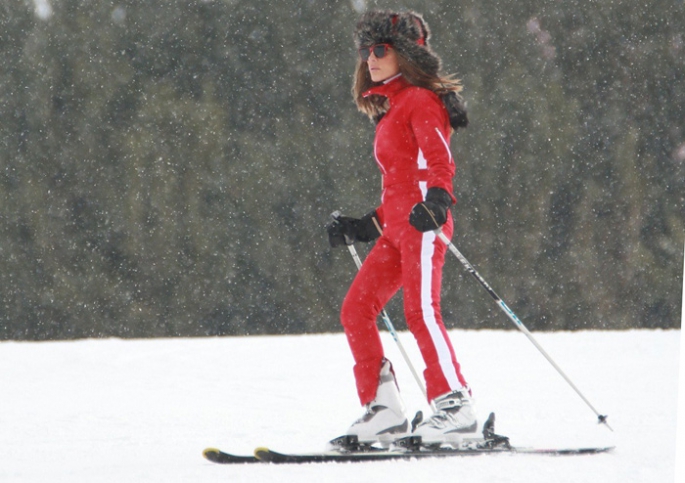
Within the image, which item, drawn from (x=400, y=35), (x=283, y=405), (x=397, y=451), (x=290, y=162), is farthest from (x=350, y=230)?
(x=290, y=162)

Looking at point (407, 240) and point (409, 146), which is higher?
point (409, 146)

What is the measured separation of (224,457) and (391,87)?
1074mm

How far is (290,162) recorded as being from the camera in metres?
12.2

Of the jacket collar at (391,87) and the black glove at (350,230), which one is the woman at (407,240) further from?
the black glove at (350,230)

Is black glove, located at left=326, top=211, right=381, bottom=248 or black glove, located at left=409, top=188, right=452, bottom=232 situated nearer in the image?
black glove, located at left=409, top=188, right=452, bottom=232

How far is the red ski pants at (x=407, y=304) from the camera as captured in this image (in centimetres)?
253

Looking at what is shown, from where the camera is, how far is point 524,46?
12.0 meters

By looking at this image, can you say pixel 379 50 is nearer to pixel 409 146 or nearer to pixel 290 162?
pixel 409 146

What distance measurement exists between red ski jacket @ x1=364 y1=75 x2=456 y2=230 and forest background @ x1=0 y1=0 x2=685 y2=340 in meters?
8.89

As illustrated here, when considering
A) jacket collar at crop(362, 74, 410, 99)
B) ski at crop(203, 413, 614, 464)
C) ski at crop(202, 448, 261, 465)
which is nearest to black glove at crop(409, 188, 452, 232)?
jacket collar at crop(362, 74, 410, 99)

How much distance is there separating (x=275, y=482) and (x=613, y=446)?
932mm

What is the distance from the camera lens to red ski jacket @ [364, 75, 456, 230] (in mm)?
2514

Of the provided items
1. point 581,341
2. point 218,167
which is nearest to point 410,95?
point 581,341

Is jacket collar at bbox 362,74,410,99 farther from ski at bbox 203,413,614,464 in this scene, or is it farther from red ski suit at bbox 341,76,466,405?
ski at bbox 203,413,614,464
